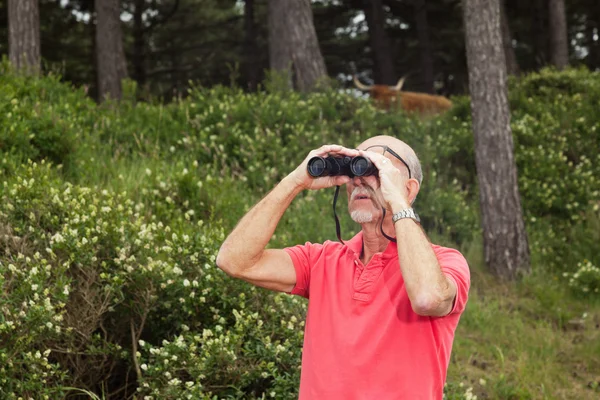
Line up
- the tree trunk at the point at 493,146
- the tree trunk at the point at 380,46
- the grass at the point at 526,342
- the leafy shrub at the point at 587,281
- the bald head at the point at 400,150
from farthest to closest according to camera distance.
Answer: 1. the tree trunk at the point at 380,46
2. the tree trunk at the point at 493,146
3. the leafy shrub at the point at 587,281
4. the grass at the point at 526,342
5. the bald head at the point at 400,150

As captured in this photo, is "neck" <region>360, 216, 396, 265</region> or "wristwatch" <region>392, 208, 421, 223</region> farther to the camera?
"neck" <region>360, 216, 396, 265</region>

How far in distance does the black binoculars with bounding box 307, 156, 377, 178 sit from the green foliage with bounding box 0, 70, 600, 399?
1.91 metres

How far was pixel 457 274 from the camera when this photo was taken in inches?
135

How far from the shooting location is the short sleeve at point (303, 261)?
12.7 ft

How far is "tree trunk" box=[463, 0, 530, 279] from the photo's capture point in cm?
961

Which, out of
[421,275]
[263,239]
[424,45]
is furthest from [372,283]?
[424,45]

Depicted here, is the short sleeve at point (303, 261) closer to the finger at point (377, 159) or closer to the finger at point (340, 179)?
the finger at point (340, 179)

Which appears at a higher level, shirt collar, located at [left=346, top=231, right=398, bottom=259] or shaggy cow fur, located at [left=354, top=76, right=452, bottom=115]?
shaggy cow fur, located at [left=354, top=76, right=452, bottom=115]

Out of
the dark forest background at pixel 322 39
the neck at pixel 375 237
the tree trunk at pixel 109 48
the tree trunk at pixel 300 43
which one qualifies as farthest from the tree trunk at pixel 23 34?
the neck at pixel 375 237

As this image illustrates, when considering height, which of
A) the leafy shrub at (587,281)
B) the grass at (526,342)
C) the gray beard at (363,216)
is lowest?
the grass at (526,342)

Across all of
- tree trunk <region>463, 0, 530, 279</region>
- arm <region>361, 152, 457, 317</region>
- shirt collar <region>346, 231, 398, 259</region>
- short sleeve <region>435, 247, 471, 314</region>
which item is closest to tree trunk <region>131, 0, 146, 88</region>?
tree trunk <region>463, 0, 530, 279</region>

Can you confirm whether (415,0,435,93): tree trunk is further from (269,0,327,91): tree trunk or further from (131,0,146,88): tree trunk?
(269,0,327,91): tree trunk

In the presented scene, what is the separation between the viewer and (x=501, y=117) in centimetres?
977

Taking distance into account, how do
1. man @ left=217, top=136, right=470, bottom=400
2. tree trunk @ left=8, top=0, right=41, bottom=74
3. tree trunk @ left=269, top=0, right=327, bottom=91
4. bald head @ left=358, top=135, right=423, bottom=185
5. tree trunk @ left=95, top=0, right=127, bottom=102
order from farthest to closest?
tree trunk @ left=95, top=0, right=127, bottom=102, tree trunk @ left=269, top=0, right=327, bottom=91, tree trunk @ left=8, top=0, right=41, bottom=74, bald head @ left=358, top=135, right=423, bottom=185, man @ left=217, top=136, right=470, bottom=400
